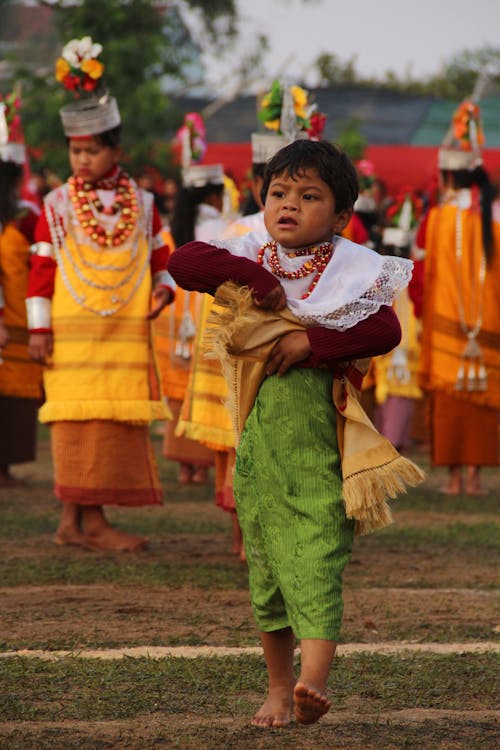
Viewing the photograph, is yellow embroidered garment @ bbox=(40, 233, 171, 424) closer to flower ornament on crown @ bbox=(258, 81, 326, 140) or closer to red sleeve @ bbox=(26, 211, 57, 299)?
red sleeve @ bbox=(26, 211, 57, 299)

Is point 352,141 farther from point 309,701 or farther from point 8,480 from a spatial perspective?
point 309,701

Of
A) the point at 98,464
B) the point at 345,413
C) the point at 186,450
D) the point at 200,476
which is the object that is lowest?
the point at 200,476

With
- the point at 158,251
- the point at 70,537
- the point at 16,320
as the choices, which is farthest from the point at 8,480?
the point at 158,251

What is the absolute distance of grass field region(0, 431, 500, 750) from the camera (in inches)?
151

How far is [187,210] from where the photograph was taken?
29.0 feet

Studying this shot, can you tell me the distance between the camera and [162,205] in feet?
42.6

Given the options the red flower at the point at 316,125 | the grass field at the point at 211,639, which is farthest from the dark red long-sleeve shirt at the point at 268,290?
the red flower at the point at 316,125

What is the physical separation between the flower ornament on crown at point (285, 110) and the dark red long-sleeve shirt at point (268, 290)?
3191mm

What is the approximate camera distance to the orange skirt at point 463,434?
944 cm

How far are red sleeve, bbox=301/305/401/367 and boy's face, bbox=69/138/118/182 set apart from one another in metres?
3.17

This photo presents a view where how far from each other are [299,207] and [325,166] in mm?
122

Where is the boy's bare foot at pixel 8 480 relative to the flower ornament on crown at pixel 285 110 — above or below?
below

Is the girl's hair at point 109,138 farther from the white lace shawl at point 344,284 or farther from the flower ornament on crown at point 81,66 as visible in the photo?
the white lace shawl at point 344,284

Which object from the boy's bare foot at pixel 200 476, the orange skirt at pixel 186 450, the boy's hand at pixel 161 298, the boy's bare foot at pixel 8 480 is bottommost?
the boy's bare foot at pixel 200 476
